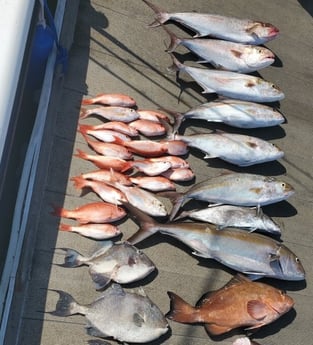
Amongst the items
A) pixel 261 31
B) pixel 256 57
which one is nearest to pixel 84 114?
pixel 256 57

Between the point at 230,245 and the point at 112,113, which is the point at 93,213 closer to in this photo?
the point at 112,113

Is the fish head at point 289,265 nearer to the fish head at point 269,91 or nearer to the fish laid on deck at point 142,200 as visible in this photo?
the fish laid on deck at point 142,200

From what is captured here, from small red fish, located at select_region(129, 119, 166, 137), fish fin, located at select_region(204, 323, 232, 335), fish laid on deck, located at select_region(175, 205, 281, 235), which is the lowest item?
fish fin, located at select_region(204, 323, 232, 335)

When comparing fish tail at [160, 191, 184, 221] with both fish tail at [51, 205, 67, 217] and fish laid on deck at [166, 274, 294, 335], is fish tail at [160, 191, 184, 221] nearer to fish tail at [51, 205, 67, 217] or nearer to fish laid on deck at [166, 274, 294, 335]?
fish laid on deck at [166, 274, 294, 335]

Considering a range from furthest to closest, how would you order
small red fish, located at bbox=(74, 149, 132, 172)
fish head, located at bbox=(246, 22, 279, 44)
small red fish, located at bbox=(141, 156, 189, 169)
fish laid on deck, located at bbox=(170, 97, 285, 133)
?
1. fish head, located at bbox=(246, 22, 279, 44)
2. fish laid on deck, located at bbox=(170, 97, 285, 133)
3. small red fish, located at bbox=(141, 156, 189, 169)
4. small red fish, located at bbox=(74, 149, 132, 172)

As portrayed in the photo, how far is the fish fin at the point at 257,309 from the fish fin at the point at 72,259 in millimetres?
1073

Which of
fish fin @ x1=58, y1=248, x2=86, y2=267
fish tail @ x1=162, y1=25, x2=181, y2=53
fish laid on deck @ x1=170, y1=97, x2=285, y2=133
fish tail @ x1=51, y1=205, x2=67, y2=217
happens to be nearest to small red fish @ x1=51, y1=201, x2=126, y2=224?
fish tail @ x1=51, y1=205, x2=67, y2=217

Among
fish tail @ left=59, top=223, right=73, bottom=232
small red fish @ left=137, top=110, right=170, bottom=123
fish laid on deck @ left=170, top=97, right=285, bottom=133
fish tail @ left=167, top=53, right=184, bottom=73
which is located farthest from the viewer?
fish tail @ left=167, top=53, right=184, bottom=73

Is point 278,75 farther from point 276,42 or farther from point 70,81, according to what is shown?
point 70,81

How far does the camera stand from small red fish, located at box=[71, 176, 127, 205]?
3170 millimetres

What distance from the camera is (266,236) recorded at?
342cm

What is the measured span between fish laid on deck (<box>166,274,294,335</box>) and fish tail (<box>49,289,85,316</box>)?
1.81ft

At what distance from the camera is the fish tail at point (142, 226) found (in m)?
3.11

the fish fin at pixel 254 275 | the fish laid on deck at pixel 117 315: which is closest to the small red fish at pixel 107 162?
the fish laid on deck at pixel 117 315
